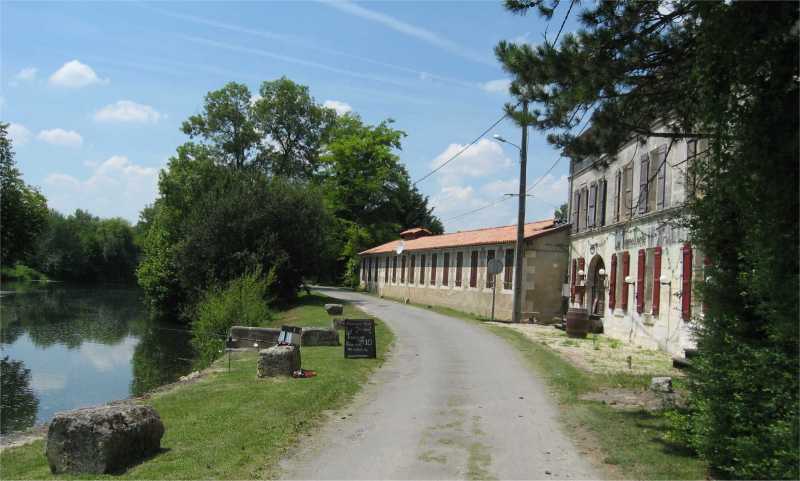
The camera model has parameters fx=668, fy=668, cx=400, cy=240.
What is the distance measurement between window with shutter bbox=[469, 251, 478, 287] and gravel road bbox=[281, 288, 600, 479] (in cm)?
1740

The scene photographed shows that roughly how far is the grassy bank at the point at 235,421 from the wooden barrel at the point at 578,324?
9.51 metres

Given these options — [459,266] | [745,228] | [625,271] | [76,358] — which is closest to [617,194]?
[625,271]

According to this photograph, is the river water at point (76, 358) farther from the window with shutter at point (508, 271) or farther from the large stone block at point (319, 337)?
the window with shutter at point (508, 271)

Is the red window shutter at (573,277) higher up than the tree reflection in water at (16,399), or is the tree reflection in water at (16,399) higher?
the red window shutter at (573,277)

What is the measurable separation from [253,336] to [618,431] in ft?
40.4

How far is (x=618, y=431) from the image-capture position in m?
8.22

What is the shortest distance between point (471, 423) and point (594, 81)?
15.1ft

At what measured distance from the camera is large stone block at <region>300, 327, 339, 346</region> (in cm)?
1727

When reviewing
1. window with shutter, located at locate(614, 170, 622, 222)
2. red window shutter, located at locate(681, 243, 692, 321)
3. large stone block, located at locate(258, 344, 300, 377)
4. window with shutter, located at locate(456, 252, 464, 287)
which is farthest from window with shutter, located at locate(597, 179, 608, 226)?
large stone block, located at locate(258, 344, 300, 377)

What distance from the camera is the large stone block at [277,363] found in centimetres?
1225

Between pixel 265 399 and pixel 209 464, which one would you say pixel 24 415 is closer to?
pixel 265 399

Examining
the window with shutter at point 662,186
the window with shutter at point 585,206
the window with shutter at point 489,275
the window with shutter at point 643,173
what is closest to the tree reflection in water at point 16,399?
the window with shutter at point 662,186

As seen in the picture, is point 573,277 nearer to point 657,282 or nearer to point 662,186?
point 657,282

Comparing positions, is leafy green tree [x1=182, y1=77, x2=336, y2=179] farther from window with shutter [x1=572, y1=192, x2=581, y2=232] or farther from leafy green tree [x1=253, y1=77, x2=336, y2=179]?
window with shutter [x1=572, y1=192, x2=581, y2=232]
